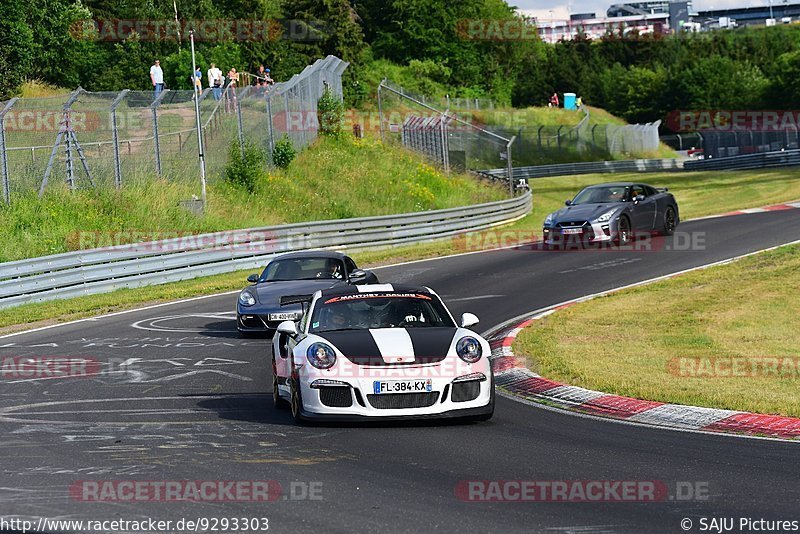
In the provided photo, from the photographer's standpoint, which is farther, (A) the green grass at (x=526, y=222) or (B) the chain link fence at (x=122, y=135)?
(B) the chain link fence at (x=122, y=135)

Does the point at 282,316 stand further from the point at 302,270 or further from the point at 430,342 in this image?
the point at 430,342

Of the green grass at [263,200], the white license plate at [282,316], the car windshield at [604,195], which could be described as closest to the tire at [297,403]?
the white license plate at [282,316]

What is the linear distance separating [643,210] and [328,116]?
17.3 m

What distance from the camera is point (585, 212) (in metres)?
27.3

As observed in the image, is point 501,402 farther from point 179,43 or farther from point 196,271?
point 179,43

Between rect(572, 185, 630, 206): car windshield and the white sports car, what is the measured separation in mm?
17388

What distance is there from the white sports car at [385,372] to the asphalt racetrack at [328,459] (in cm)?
20

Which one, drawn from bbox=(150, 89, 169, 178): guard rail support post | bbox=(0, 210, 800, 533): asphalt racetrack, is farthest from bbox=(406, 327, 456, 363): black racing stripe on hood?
bbox=(150, 89, 169, 178): guard rail support post

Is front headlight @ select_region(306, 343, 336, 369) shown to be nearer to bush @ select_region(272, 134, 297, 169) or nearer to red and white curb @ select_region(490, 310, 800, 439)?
red and white curb @ select_region(490, 310, 800, 439)

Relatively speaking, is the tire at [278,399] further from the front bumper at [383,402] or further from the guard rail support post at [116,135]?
the guard rail support post at [116,135]

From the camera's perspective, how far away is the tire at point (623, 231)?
27.2 meters

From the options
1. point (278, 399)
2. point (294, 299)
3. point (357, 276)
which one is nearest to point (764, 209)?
point (357, 276)

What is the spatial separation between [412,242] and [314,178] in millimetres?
6722

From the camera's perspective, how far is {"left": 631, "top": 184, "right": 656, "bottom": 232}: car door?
27609mm
